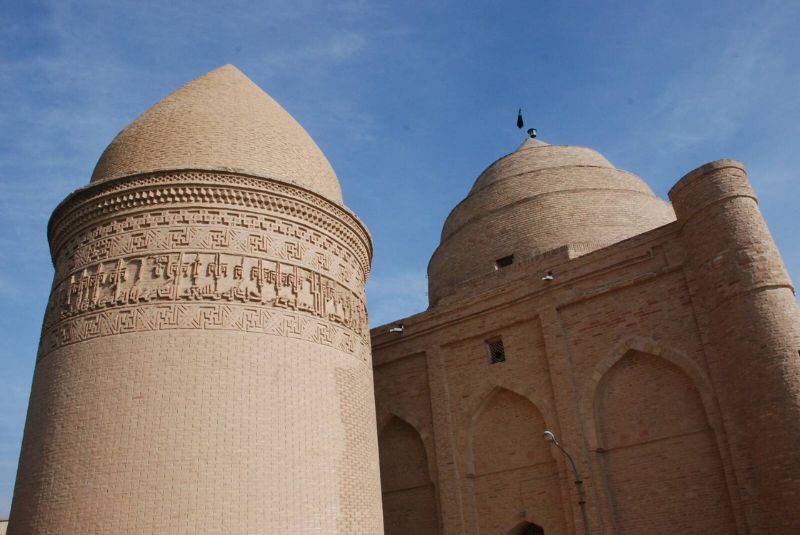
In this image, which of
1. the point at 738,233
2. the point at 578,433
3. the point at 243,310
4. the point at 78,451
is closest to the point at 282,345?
the point at 243,310

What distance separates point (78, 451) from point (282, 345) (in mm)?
2662

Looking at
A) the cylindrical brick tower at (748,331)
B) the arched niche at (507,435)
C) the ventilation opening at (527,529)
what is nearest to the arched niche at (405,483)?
the arched niche at (507,435)

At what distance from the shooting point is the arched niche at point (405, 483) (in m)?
12.3

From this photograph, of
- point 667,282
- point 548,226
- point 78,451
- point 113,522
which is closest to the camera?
point 113,522

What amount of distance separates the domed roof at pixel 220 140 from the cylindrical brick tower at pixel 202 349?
0.03 meters

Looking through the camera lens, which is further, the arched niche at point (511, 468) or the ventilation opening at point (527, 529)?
the ventilation opening at point (527, 529)

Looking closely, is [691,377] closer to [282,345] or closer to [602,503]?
[602,503]

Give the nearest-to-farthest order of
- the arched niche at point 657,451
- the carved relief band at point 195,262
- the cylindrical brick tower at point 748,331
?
the cylindrical brick tower at point 748,331, the carved relief band at point 195,262, the arched niche at point 657,451

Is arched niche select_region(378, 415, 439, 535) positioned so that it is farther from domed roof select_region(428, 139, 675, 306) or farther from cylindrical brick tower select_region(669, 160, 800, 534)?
cylindrical brick tower select_region(669, 160, 800, 534)

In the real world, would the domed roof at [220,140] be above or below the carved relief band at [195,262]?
above

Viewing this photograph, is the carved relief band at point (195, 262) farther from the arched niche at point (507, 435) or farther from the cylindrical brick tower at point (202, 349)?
the arched niche at point (507, 435)

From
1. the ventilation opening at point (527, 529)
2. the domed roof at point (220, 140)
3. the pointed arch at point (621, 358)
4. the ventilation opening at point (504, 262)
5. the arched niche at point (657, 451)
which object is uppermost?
the domed roof at point (220, 140)

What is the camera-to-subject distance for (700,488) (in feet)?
31.0

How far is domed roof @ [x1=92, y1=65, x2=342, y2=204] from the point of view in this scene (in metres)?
9.98
